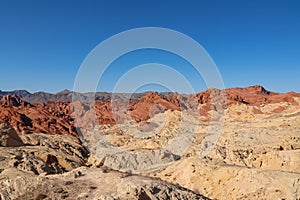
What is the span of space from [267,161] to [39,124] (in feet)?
220

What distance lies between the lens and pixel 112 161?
31344 mm

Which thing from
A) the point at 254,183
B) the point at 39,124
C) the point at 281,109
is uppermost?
the point at 281,109

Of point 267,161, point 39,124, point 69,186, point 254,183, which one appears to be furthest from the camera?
point 39,124

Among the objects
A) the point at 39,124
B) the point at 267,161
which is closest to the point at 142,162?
the point at 267,161

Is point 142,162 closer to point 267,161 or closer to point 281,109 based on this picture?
point 267,161

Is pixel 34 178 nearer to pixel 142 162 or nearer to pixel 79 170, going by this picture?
pixel 79 170

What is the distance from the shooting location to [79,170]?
49.8ft

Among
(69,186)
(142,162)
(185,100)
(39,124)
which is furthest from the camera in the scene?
(185,100)

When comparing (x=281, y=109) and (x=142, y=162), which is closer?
(x=142, y=162)

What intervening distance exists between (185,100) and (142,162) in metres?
91.7

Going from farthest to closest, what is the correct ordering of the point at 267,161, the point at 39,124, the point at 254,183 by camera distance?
the point at 39,124 → the point at 267,161 → the point at 254,183

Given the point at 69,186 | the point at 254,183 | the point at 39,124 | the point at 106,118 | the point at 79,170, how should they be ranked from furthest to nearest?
the point at 106,118 → the point at 39,124 → the point at 254,183 → the point at 79,170 → the point at 69,186

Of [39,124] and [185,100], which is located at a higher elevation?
[185,100]

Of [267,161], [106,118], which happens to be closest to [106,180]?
[267,161]
